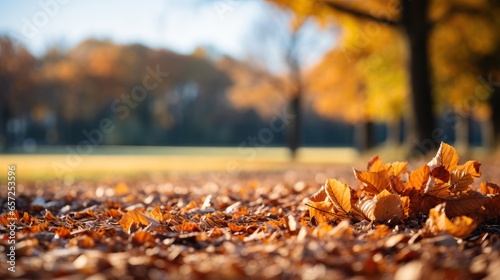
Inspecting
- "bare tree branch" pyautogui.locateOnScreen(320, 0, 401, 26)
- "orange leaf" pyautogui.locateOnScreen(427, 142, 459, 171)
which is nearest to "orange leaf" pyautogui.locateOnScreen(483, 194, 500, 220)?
"orange leaf" pyautogui.locateOnScreen(427, 142, 459, 171)

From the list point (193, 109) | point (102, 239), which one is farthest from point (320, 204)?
point (193, 109)

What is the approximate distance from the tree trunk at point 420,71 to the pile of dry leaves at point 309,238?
8.60 meters

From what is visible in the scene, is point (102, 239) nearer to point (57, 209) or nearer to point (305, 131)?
point (57, 209)

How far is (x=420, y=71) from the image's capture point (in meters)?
11.5

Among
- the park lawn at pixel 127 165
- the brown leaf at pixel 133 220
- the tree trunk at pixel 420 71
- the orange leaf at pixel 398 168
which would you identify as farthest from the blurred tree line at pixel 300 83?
the brown leaf at pixel 133 220

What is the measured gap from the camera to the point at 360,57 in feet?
71.4

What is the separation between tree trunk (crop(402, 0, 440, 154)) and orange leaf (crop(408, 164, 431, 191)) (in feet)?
28.7

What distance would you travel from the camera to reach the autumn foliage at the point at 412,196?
8.65 ft

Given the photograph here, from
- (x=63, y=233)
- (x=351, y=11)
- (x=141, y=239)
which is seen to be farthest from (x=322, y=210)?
(x=351, y=11)

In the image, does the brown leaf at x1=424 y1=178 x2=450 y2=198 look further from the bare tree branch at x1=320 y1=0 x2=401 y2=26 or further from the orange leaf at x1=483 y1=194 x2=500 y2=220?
the bare tree branch at x1=320 y1=0 x2=401 y2=26

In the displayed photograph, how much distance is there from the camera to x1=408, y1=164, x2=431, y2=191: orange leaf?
9.07ft

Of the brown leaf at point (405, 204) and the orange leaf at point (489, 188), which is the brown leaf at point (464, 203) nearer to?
the brown leaf at point (405, 204)

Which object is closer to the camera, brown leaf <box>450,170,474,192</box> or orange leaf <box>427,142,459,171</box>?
brown leaf <box>450,170,474,192</box>

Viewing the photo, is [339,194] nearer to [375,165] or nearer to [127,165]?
[375,165]
